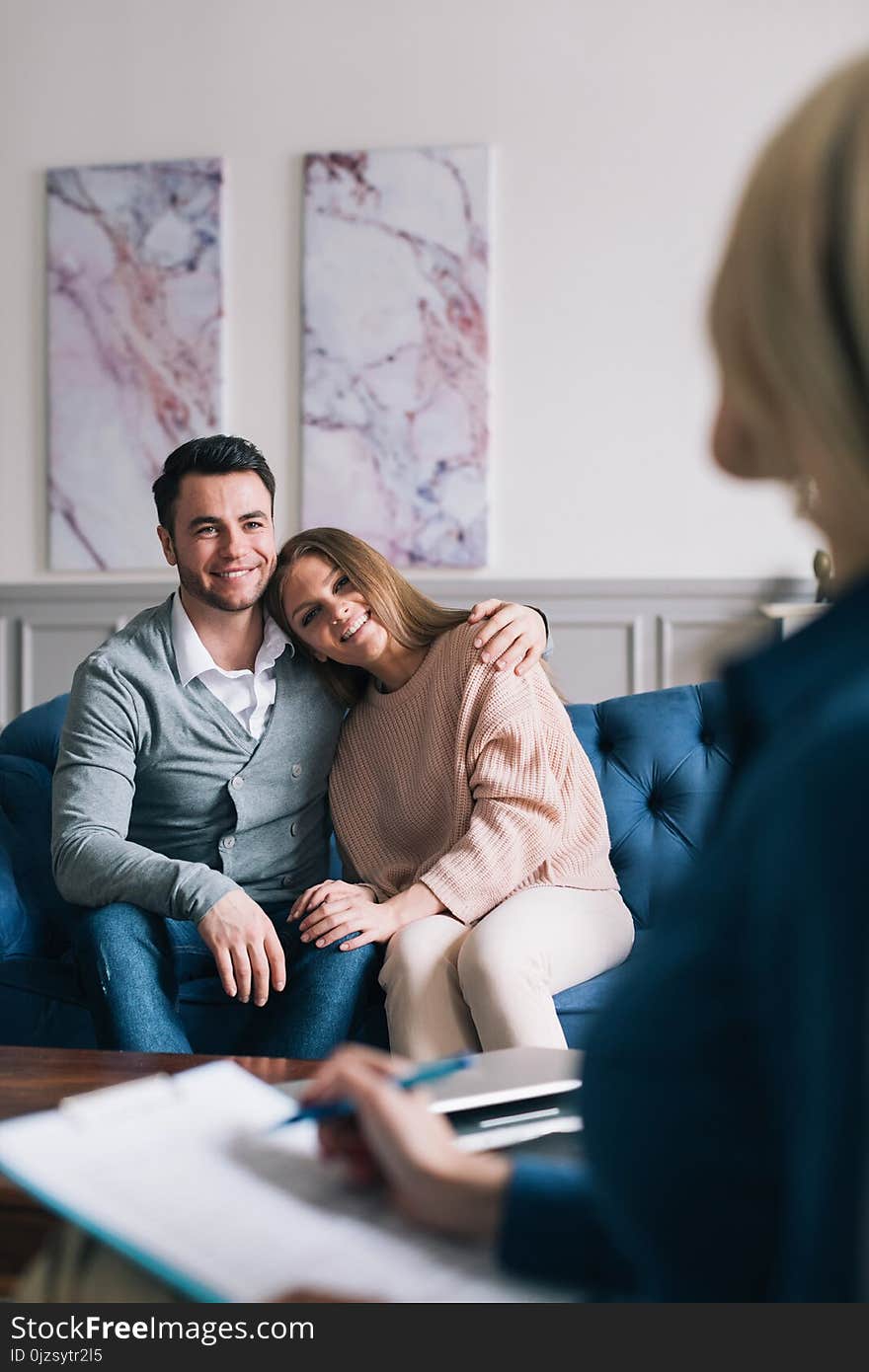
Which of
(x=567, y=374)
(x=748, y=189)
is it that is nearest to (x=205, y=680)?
(x=748, y=189)

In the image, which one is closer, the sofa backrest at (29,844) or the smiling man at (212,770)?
the smiling man at (212,770)

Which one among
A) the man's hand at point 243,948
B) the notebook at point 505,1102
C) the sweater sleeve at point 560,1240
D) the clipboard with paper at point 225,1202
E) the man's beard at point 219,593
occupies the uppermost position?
the man's beard at point 219,593

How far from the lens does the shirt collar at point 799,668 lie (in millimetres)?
458

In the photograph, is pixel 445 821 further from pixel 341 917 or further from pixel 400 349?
pixel 400 349

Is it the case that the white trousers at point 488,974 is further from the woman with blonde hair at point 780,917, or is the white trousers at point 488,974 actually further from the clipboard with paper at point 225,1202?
the woman with blonde hair at point 780,917

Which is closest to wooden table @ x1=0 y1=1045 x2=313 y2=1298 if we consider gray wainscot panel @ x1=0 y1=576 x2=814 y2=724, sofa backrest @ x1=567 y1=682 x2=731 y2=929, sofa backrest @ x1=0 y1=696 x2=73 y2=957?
sofa backrest @ x1=0 y1=696 x2=73 y2=957

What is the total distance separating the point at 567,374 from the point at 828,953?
10.8 ft

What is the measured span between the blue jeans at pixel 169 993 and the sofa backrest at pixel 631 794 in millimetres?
356

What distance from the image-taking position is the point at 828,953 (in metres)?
0.39

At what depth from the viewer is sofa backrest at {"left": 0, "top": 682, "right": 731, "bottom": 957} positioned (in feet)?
6.93

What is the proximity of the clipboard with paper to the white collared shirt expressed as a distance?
120cm

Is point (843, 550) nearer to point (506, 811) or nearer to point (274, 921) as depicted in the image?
point (506, 811)

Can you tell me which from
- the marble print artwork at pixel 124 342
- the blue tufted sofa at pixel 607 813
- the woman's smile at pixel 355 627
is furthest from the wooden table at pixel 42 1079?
the marble print artwork at pixel 124 342

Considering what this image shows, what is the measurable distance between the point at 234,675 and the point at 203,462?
35 centimetres
